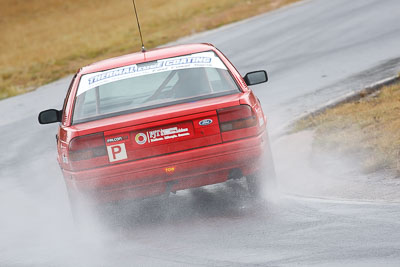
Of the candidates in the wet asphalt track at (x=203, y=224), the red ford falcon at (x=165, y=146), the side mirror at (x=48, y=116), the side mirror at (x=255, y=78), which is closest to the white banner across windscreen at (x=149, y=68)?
the red ford falcon at (x=165, y=146)

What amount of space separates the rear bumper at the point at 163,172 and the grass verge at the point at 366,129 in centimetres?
190

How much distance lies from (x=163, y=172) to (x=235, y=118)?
0.74 metres

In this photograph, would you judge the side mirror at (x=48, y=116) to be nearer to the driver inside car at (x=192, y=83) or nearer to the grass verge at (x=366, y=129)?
the driver inside car at (x=192, y=83)

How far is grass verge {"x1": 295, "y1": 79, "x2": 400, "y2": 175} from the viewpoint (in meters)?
8.78

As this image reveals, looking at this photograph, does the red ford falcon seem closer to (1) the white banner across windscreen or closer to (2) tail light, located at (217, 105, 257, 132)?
(2) tail light, located at (217, 105, 257, 132)

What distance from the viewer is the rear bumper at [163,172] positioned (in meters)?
7.01

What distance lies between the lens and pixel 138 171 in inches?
276

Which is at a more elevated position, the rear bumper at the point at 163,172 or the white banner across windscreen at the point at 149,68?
the white banner across windscreen at the point at 149,68

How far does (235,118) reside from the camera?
714cm

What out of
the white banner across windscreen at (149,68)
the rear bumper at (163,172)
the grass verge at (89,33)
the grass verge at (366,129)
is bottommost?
the grass verge at (89,33)

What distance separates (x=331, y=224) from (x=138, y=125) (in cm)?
173

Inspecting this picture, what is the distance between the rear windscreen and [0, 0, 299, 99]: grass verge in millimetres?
15047

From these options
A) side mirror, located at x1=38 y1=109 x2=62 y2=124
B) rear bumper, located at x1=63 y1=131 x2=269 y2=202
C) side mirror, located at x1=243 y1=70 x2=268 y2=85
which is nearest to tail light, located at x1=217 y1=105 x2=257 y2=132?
rear bumper, located at x1=63 y1=131 x2=269 y2=202

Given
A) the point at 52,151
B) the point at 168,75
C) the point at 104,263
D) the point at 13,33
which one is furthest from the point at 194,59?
the point at 13,33
